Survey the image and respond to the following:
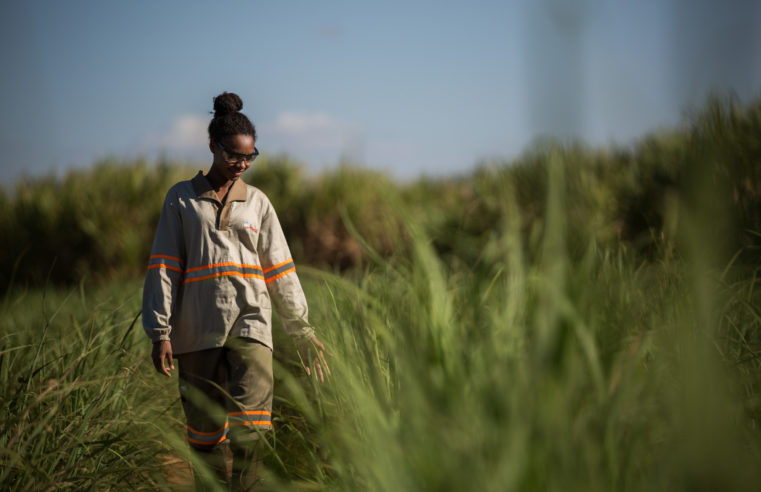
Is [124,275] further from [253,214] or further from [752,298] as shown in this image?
[752,298]

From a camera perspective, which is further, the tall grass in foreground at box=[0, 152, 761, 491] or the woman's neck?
the woman's neck

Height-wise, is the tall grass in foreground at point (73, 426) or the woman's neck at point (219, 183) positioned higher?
the woman's neck at point (219, 183)

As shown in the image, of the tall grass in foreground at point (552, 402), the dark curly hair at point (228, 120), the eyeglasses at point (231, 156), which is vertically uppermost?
the dark curly hair at point (228, 120)

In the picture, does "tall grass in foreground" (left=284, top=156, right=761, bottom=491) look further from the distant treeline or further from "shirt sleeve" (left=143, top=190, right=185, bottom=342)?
the distant treeline

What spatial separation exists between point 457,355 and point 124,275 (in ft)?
30.9

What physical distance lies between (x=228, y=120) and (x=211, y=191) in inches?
14.4

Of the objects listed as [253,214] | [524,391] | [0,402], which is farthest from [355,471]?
[0,402]

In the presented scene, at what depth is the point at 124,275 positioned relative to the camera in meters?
9.80

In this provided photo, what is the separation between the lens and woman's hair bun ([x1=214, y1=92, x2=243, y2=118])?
9.95 ft

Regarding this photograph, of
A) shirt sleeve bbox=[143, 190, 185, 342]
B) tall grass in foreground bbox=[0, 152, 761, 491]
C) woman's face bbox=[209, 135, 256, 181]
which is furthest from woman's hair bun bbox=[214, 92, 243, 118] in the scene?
tall grass in foreground bbox=[0, 152, 761, 491]

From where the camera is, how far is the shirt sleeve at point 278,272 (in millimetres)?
2975

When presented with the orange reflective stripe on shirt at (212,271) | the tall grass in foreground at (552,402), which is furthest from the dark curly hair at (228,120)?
the tall grass in foreground at (552,402)

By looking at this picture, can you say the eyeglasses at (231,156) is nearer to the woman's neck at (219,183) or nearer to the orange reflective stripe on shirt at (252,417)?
the woman's neck at (219,183)

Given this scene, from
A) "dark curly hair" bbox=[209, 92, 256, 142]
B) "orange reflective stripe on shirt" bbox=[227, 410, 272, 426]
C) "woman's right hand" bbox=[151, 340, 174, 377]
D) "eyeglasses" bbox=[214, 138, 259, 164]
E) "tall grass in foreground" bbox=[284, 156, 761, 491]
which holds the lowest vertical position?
"orange reflective stripe on shirt" bbox=[227, 410, 272, 426]
